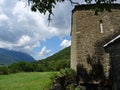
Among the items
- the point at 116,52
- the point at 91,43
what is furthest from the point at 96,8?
the point at 91,43

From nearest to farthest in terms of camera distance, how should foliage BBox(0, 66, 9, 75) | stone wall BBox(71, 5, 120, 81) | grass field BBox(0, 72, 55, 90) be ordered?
stone wall BBox(71, 5, 120, 81) < grass field BBox(0, 72, 55, 90) < foliage BBox(0, 66, 9, 75)

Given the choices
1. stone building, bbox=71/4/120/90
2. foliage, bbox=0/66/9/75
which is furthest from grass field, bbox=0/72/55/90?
foliage, bbox=0/66/9/75

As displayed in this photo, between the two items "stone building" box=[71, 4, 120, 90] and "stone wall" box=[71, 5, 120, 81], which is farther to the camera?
"stone wall" box=[71, 5, 120, 81]

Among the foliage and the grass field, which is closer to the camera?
the grass field

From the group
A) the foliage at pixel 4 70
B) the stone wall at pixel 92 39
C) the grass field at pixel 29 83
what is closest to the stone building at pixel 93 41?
the stone wall at pixel 92 39

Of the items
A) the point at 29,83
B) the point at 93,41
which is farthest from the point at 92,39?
the point at 29,83

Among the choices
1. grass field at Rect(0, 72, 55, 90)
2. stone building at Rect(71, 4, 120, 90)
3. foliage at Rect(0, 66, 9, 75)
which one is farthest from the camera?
foliage at Rect(0, 66, 9, 75)

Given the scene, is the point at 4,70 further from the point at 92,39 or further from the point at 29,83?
the point at 92,39

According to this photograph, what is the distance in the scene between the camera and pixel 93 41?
22.8m

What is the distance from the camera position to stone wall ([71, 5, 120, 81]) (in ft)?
73.0

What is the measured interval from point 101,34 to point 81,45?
210 centimetres

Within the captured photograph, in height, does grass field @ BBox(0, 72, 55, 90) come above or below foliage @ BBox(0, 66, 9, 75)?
below

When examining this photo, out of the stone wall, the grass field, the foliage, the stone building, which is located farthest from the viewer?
the foliage

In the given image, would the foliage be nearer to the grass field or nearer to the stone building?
the grass field
